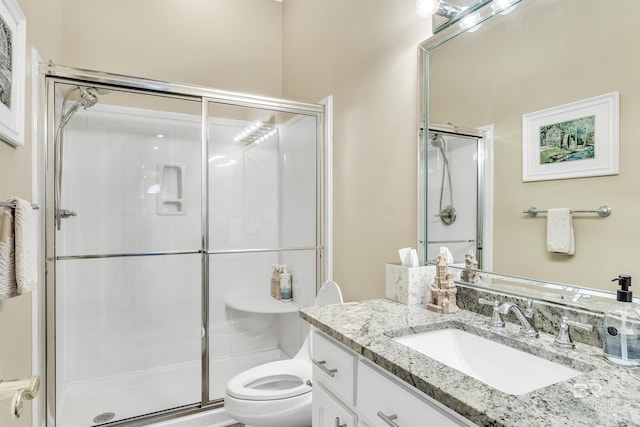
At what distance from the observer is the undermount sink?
2.84ft

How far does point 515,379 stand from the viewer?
0.91 m

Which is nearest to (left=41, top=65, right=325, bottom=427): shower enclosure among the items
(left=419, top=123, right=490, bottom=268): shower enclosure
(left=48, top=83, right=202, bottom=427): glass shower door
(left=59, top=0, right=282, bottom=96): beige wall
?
(left=48, top=83, right=202, bottom=427): glass shower door

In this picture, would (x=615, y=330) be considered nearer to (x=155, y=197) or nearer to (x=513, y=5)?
(x=513, y=5)

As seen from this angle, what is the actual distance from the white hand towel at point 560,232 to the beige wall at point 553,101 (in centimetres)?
2

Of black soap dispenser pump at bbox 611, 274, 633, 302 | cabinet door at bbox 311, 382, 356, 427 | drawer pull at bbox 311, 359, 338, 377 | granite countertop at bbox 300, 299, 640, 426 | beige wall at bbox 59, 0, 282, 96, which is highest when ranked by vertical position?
beige wall at bbox 59, 0, 282, 96

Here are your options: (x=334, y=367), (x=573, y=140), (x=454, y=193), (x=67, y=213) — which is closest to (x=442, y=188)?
(x=454, y=193)

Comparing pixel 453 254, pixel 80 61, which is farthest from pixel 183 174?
pixel 453 254

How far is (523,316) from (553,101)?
65 cm

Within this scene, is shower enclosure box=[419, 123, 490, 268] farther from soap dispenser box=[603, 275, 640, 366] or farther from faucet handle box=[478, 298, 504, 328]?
soap dispenser box=[603, 275, 640, 366]

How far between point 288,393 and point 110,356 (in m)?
1.62

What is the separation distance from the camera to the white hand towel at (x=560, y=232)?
99cm

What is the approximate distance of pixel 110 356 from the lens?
2480 mm

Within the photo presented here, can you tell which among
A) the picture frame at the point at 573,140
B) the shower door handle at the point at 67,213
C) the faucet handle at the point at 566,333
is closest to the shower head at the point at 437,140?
the picture frame at the point at 573,140

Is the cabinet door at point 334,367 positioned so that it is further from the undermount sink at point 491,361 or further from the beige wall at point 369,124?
the beige wall at point 369,124
